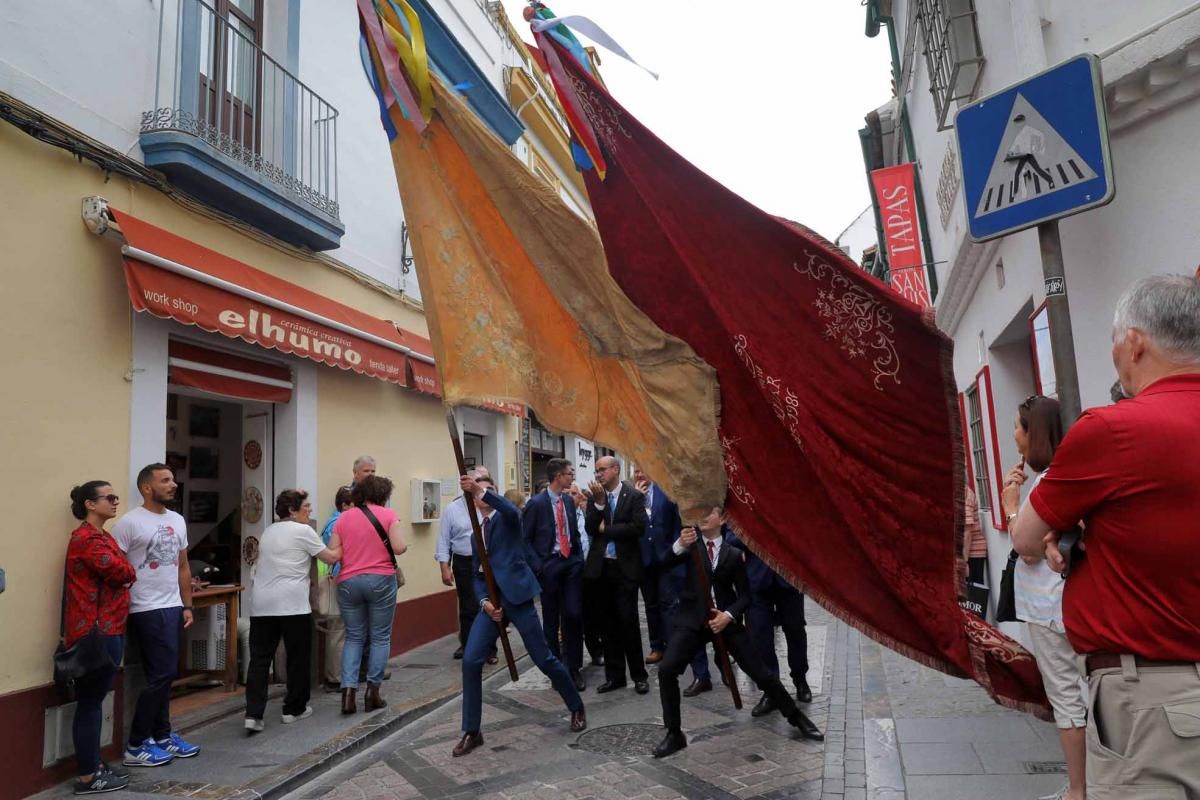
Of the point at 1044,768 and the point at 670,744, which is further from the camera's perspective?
the point at 670,744

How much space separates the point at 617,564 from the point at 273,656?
308 centimetres

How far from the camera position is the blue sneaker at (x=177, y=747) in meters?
5.89

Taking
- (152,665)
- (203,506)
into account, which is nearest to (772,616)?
(152,665)

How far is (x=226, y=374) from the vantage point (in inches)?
295

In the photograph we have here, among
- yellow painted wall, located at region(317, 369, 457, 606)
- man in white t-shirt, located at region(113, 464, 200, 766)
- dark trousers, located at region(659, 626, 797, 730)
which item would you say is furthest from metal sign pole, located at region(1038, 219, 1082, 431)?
yellow painted wall, located at region(317, 369, 457, 606)

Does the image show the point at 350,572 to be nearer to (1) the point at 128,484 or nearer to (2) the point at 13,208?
(1) the point at 128,484

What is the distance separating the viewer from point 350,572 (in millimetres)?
7148

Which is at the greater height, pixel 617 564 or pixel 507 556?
pixel 507 556

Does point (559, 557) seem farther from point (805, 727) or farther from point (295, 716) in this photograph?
point (805, 727)

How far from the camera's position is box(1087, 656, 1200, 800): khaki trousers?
1.90 meters

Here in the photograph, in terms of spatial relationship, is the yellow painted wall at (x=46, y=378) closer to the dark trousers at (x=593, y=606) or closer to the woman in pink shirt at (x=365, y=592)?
the woman in pink shirt at (x=365, y=592)

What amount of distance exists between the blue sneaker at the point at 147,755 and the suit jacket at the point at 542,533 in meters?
3.26

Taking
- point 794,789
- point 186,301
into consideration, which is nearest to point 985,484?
point 794,789

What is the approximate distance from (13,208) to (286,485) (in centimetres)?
367
